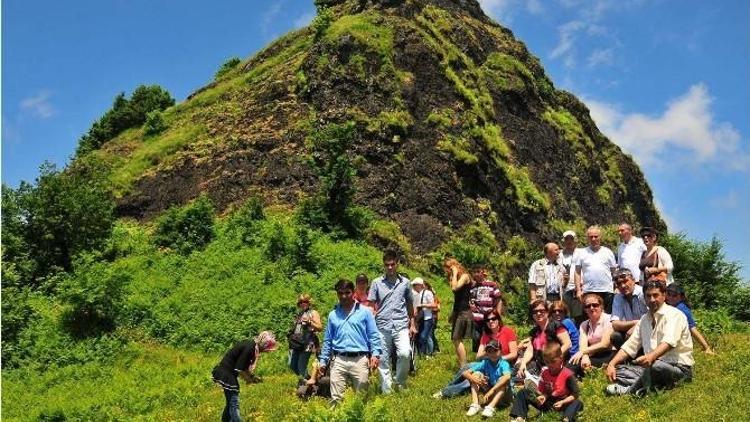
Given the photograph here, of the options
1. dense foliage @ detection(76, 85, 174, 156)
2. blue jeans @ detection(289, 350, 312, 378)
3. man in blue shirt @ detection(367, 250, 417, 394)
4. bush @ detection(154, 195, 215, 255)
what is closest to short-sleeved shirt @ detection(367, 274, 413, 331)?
man in blue shirt @ detection(367, 250, 417, 394)

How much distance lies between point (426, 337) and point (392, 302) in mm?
3962

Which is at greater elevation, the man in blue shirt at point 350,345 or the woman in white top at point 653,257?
the woman in white top at point 653,257

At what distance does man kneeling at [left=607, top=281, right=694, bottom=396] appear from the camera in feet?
29.9

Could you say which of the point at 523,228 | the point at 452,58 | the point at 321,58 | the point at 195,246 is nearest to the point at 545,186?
the point at 523,228

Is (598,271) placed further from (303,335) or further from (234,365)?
(234,365)

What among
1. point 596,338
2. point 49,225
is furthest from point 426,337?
point 49,225

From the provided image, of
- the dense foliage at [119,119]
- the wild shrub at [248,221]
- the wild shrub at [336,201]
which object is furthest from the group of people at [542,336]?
the dense foliage at [119,119]

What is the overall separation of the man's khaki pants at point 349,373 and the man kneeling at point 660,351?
3.53m

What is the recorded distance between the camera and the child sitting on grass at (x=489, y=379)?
9.74 metres

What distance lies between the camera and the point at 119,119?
4897 centimetres

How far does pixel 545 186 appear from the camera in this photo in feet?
126

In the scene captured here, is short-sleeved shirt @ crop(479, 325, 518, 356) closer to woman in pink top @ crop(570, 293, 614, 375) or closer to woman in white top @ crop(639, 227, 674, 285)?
woman in pink top @ crop(570, 293, 614, 375)

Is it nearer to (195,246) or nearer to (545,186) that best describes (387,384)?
(195,246)

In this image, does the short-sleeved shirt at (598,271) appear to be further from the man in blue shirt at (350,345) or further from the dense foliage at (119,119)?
the dense foliage at (119,119)
